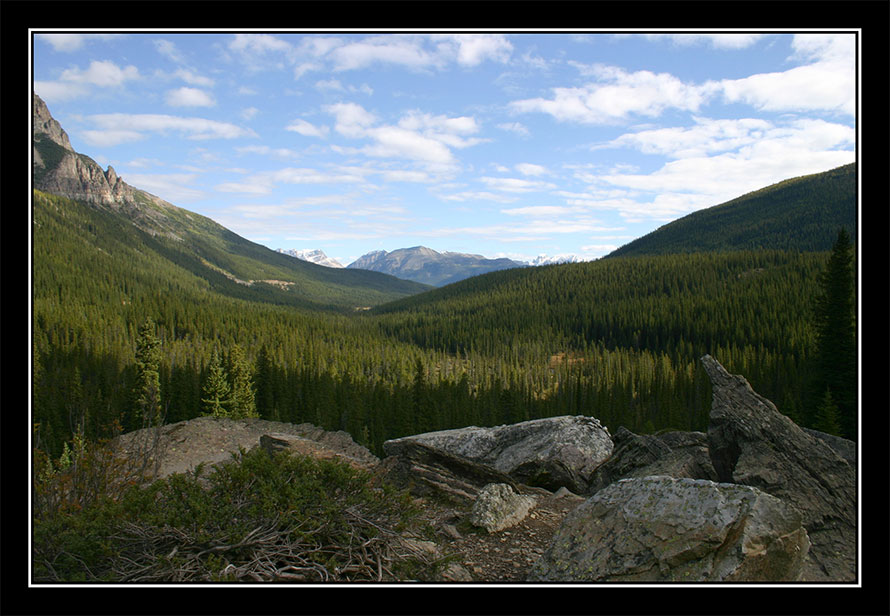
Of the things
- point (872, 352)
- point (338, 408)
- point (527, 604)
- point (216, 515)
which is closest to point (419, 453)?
point (216, 515)

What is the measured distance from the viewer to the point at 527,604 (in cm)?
449

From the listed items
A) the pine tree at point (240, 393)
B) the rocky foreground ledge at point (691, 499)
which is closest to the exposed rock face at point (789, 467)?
the rocky foreground ledge at point (691, 499)

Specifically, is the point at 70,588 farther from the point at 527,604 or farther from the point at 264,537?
the point at 527,604

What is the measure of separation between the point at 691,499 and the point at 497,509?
4.10 m

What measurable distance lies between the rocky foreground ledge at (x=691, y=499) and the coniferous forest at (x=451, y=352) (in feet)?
26.9

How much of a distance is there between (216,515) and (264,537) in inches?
37.5

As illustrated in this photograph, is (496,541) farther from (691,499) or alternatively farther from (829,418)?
(829,418)

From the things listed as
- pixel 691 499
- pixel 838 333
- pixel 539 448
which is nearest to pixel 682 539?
pixel 691 499

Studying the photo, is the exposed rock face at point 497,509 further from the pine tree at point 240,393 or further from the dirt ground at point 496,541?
the pine tree at point 240,393

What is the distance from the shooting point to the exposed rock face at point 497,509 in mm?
8938

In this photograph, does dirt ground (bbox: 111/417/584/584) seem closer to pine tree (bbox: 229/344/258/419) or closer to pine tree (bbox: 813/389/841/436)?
pine tree (bbox: 813/389/841/436)

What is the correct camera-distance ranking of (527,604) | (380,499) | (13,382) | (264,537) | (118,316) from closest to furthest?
(527,604) → (13,382) → (264,537) → (380,499) → (118,316)

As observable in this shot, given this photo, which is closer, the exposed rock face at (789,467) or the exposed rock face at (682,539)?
the exposed rock face at (682,539)

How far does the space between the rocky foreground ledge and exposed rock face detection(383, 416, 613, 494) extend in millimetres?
80
